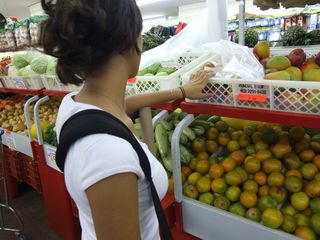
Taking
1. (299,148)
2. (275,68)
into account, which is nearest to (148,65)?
(275,68)

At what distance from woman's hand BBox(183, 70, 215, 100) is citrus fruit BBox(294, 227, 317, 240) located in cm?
62

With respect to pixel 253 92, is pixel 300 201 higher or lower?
lower

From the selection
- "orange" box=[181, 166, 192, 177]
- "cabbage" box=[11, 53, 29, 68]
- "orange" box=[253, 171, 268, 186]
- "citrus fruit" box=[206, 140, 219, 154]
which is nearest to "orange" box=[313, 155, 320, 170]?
"orange" box=[253, 171, 268, 186]

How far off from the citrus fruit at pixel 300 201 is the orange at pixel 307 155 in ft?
0.57

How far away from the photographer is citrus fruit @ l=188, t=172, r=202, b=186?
1.42m

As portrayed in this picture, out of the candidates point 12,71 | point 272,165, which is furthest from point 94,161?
point 12,71

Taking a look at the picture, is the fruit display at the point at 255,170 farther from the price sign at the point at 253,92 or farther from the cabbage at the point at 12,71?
the cabbage at the point at 12,71

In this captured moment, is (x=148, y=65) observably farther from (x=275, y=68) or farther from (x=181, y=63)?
(x=275, y=68)

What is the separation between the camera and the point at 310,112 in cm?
101

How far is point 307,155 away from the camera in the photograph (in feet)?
4.29

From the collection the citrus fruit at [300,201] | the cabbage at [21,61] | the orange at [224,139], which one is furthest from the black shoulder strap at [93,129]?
the cabbage at [21,61]

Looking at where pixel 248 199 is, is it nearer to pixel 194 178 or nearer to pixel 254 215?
pixel 254 215

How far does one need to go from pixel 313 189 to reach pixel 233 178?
0.32 meters

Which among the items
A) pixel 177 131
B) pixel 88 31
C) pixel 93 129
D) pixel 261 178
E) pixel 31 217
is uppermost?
pixel 88 31
